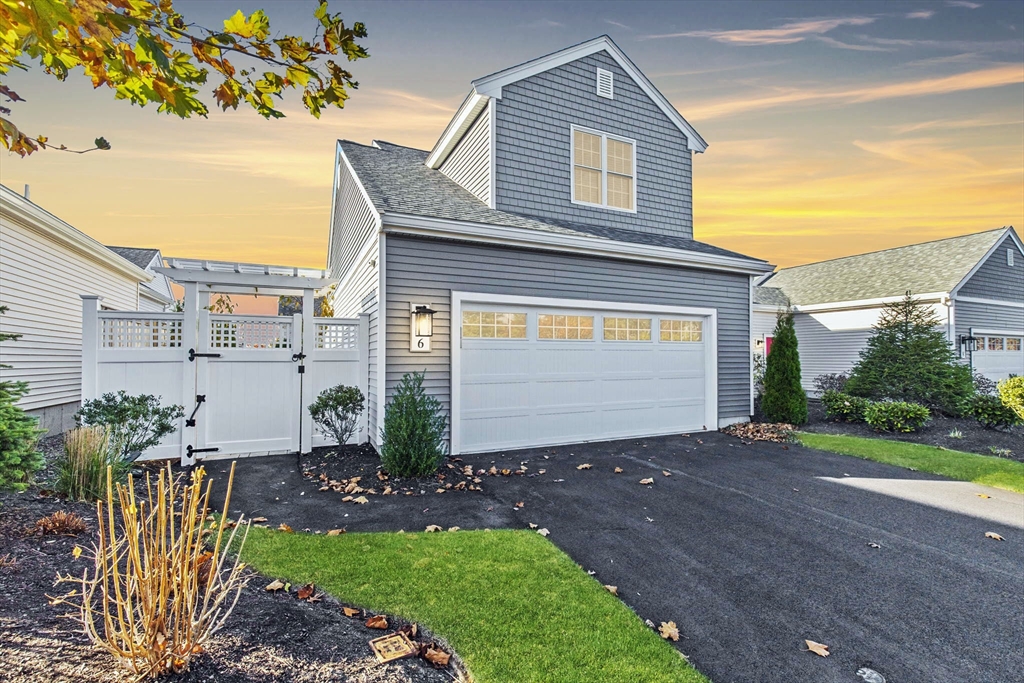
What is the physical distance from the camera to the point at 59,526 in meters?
3.31

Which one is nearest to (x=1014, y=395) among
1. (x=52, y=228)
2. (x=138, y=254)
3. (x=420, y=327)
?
(x=420, y=327)

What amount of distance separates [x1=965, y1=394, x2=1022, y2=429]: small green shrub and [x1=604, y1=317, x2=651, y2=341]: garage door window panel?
7.14m

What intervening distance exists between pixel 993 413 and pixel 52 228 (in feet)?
60.9

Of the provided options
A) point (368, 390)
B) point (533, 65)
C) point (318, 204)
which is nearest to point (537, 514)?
point (368, 390)

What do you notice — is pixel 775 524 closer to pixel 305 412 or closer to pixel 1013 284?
pixel 305 412

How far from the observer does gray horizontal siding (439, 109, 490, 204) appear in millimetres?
8383

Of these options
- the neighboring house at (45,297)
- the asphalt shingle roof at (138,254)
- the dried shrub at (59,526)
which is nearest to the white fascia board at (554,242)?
the dried shrub at (59,526)

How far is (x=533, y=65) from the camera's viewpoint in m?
8.48

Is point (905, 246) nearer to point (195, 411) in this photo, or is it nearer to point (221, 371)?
point (221, 371)

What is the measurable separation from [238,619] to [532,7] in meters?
9.05

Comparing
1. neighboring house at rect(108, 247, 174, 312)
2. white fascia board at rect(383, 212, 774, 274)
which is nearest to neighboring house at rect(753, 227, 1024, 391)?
white fascia board at rect(383, 212, 774, 274)

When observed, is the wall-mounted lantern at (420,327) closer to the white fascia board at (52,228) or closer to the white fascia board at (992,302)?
the white fascia board at (52,228)

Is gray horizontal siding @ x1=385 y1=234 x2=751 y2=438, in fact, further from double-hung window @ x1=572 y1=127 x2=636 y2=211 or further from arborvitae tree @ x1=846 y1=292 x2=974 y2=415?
arborvitae tree @ x1=846 y1=292 x2=974 y2=415

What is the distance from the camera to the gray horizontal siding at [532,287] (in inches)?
262
